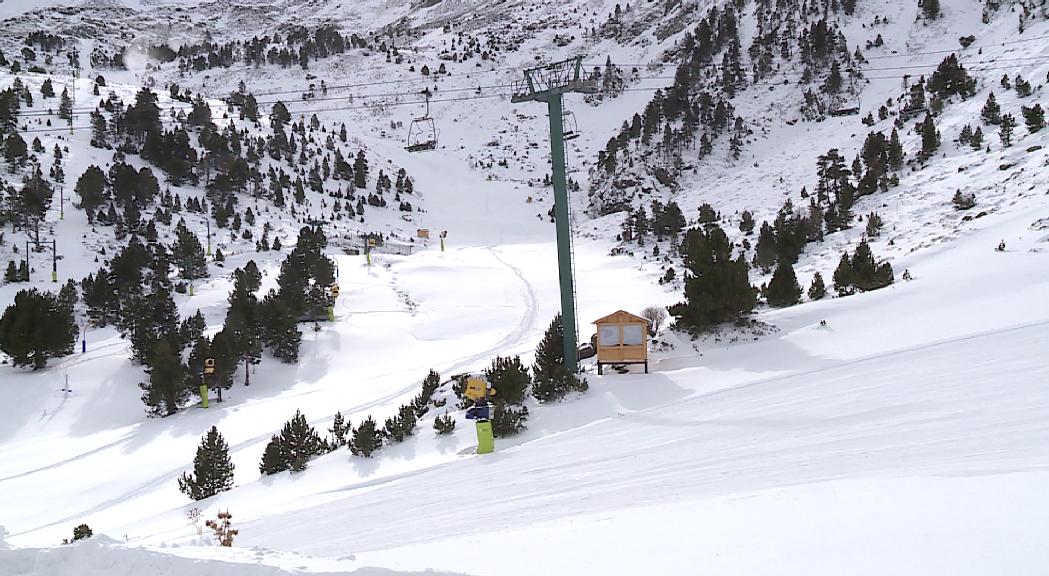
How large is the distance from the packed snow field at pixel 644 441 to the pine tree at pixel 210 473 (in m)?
0.46

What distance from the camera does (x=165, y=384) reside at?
1669cm

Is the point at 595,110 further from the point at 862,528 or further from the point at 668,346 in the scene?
the point at 862,528

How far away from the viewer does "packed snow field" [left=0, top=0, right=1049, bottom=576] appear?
15.3 ft

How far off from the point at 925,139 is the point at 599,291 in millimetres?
17820

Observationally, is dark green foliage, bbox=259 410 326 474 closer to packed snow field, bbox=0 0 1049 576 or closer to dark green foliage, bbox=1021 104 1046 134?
packed snow field, bbox=0 0 1049 576

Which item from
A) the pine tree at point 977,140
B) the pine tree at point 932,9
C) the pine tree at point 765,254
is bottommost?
the pine tree at point 765,254

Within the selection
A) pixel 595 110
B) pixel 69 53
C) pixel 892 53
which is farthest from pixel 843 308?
pixel 69 53

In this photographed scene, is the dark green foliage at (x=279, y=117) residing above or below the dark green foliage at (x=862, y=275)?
above

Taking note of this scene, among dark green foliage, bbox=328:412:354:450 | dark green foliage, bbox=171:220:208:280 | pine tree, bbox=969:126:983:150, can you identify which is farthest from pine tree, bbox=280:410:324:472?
pine tree, bbox=969:126:983:150

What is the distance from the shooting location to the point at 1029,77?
31.1 metres

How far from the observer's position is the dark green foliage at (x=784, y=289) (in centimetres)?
1666

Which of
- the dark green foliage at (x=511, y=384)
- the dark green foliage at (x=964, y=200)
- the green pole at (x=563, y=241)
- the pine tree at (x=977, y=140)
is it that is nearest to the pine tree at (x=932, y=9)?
the pine tree at (x=977, y=140)

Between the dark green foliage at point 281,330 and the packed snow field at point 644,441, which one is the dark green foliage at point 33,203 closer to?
the packed snow field at point 644,441

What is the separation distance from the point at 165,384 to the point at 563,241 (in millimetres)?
11971
